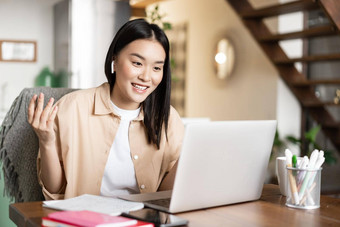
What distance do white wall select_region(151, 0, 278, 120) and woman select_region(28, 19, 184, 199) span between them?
312cm

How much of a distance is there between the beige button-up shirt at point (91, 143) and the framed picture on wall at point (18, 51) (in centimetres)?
339

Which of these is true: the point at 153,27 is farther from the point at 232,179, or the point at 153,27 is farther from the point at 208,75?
the point at 208,75

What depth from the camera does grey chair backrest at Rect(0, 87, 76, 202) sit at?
1.89m

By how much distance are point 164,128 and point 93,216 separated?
84 centimetres

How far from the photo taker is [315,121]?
15.9 ft

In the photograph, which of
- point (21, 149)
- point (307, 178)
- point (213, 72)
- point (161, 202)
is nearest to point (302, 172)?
point (307, 178)

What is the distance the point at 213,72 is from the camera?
5.73 metres

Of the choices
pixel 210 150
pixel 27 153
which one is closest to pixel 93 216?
pixel 210 150

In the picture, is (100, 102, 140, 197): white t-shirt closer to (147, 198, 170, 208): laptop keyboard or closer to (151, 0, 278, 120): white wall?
(147, 198, 170, 208): laptop keyboard

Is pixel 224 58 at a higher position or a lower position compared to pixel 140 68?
higher

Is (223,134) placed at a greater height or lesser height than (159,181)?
greater

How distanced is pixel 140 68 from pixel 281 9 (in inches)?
98.7

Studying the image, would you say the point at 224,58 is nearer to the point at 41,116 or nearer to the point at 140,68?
the point at 140,68

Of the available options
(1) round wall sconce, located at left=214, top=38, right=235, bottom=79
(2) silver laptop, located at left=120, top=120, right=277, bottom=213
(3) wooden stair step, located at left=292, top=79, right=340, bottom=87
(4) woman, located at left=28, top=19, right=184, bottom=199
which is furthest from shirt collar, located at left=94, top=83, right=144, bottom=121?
(1) round wall sconce, located at left=214, top=38, right=235, bottom=79
